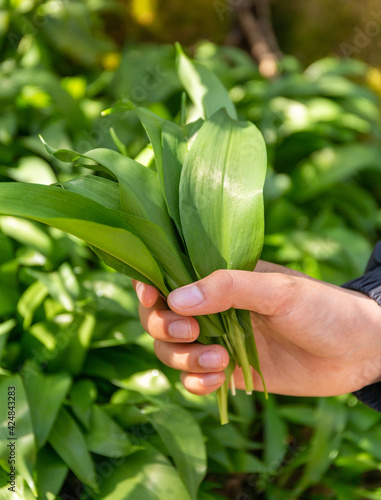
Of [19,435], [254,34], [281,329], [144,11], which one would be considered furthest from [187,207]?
[254,34]

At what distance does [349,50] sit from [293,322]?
2474 mm

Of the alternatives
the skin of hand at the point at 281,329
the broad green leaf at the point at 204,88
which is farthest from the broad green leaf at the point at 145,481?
the broad green leaf at the point at 204,88

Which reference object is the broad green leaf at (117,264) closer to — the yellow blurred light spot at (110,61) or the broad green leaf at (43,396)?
the broad green leaf at (43,396)

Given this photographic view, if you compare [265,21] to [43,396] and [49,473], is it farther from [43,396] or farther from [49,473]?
[49,473]

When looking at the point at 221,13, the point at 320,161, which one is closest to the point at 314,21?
the point at 221,13

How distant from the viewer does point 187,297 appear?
0.73m

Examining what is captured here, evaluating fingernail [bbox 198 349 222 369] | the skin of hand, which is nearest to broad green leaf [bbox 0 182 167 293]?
the skin of hand

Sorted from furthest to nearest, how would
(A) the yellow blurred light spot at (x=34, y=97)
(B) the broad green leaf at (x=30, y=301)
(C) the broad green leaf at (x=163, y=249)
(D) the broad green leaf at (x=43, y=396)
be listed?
(A) the yellow blurred light spot at (x=34, y=97)
(B) the broad green leaf at (x=30, y=301)
(D) the broad green leaf at (x=43, y=396)
(C) the broad green leaf at (x=163, y=249)

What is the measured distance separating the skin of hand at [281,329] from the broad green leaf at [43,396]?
0.97 ft

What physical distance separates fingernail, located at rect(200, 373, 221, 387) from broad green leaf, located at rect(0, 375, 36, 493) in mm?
393

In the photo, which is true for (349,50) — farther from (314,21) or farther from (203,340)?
(203,340)

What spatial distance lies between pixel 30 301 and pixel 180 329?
59 centimetres

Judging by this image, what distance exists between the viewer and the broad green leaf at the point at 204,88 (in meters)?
0.95

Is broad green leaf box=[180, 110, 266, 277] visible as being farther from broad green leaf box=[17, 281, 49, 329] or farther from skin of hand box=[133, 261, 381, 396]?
broad green leaf box=[17, 281, 49, 329]
